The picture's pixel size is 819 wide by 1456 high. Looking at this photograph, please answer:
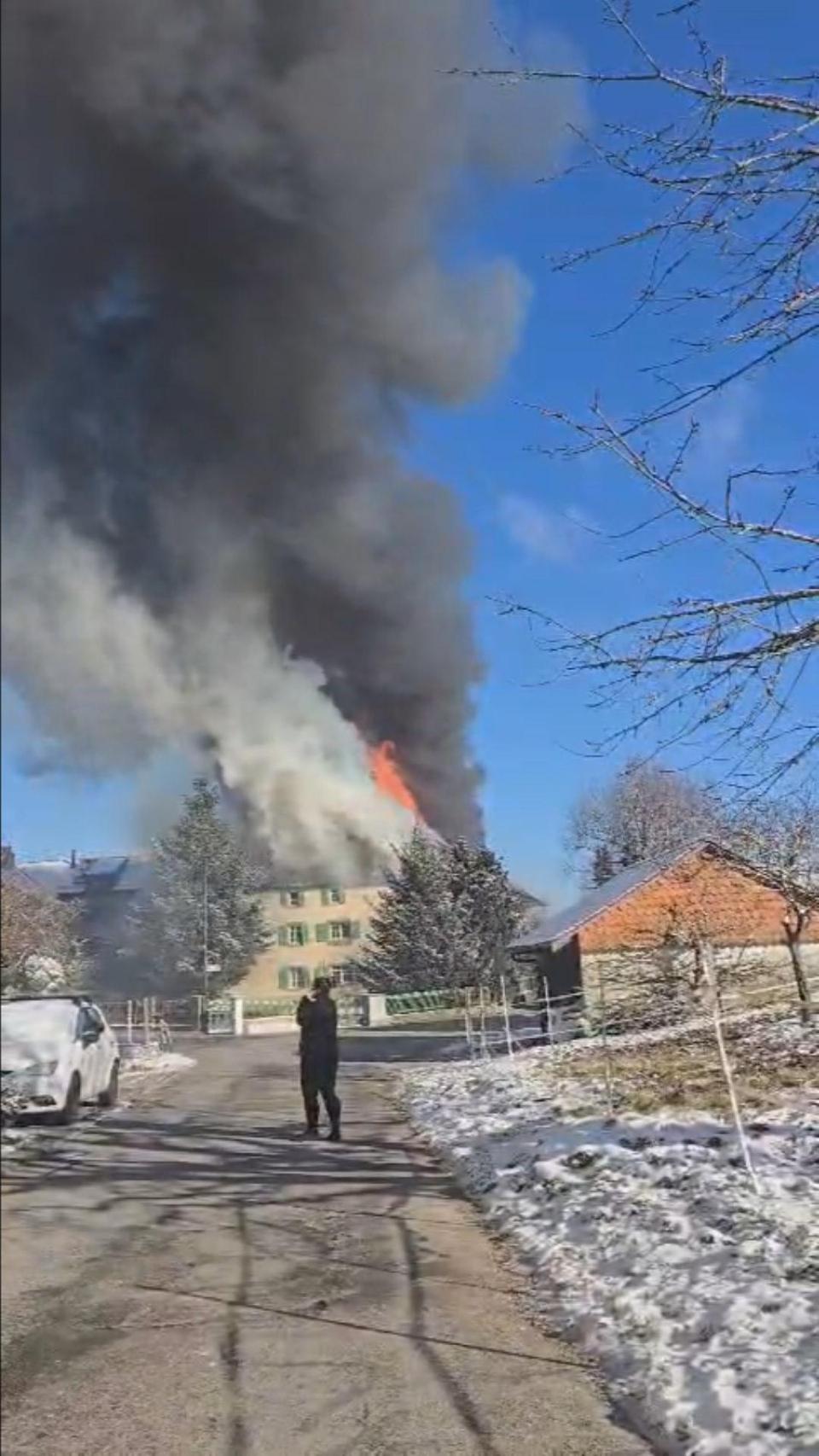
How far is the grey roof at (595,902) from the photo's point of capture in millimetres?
3436

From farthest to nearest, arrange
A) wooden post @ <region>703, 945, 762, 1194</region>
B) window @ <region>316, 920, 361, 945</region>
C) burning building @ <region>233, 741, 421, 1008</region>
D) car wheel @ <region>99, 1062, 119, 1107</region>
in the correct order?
wooden post @ <region>703, 945, 762, 1194</region>
window @ <region>316, 920, 361, 945</region>
burning building @ <region>233, 741, 421, 1008</region>
car wheel @ <region>99, 1062, 119, 1107</region>

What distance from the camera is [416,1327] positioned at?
3.58 meters

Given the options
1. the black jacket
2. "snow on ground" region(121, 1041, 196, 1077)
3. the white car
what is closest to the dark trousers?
the black jacket

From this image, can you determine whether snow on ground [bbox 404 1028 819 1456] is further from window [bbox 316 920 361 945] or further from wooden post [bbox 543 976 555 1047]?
window [bbox 316 920 361 945]

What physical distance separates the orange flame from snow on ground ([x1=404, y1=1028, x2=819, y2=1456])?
147cm

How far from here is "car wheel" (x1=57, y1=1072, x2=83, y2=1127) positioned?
1.28m

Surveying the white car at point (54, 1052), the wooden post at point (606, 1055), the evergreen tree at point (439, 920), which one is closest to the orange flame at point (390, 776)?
the evergreen tree at point (439, 920)

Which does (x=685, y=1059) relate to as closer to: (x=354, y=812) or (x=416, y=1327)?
(x=416, y=1327)

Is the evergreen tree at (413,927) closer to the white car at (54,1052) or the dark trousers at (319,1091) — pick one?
the dark trousers at (319,1091)

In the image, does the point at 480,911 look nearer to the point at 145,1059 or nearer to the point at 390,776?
the point at 390,776

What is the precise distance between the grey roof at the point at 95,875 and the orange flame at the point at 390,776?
4.53 ft

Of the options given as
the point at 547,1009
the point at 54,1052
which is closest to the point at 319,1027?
the point at 547,1009

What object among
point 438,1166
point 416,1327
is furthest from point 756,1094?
point 416,1327

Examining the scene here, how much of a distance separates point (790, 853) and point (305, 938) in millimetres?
2399
